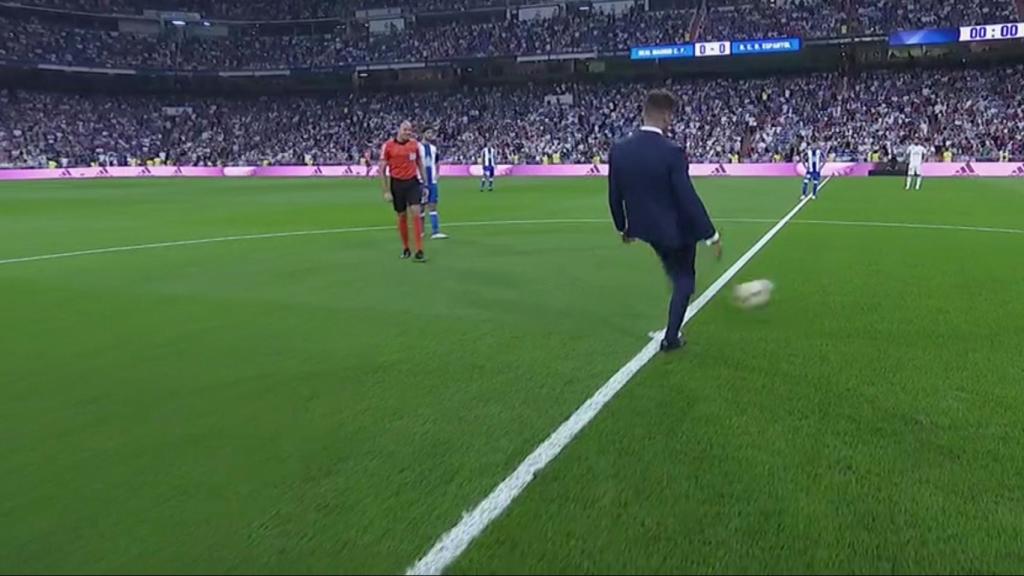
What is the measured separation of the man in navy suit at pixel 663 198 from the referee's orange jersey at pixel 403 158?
18.2 feet

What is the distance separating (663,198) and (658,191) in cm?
7

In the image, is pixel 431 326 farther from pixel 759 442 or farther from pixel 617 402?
pixel 759 442

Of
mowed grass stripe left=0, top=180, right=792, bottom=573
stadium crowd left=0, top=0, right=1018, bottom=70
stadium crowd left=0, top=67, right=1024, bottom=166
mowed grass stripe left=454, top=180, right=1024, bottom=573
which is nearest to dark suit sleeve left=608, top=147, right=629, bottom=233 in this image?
mowed grass stripe left=0, top=180, right=792, bottom=573

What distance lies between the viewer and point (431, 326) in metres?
7.29

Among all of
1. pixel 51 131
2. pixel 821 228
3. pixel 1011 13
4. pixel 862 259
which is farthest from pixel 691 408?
pixel 51 131

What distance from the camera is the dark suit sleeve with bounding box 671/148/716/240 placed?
5.78m

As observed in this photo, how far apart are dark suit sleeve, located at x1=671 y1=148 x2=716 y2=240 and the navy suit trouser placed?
0.21m

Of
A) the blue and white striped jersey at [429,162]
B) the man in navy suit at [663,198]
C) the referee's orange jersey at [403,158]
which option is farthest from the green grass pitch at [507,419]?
the blue and white striped jersey at [429,162]

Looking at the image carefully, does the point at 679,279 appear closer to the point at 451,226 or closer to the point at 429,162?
the point at 429,162

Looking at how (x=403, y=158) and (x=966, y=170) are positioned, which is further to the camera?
(x=966, y=170)

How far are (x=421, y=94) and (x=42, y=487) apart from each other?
191ft

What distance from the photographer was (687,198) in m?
5.83

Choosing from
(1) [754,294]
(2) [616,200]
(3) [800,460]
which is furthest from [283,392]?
(1) [754,294]

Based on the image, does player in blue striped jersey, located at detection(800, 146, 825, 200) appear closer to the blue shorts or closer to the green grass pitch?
the green grass pitch
